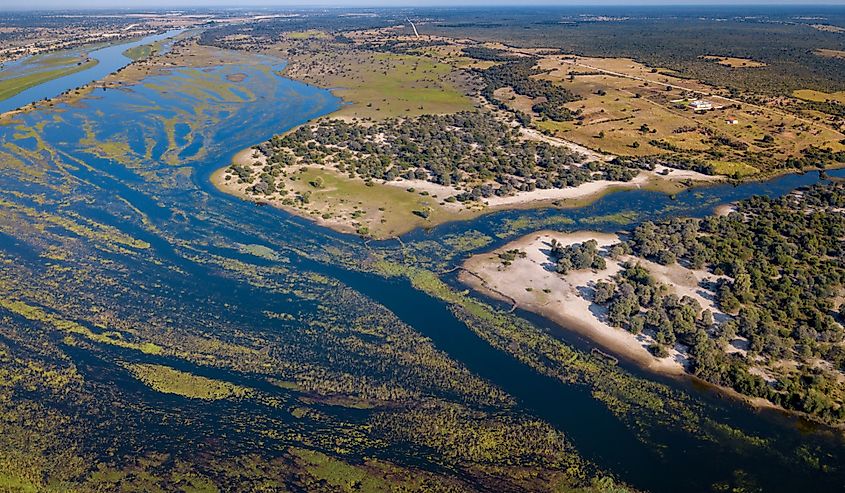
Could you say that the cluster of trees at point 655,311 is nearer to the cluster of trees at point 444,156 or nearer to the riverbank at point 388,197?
the riverbank at point 388,197

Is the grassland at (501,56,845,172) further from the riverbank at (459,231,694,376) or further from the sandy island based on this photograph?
the riverbank at (459,231,694,376)

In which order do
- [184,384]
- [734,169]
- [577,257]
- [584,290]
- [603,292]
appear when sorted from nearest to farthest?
[184,384] → [603,292] → [584,290] → [577,257] → [734,169]

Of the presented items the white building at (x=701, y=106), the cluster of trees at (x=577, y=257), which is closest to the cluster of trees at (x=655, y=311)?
the cluster of trees at (x=577, y=257)

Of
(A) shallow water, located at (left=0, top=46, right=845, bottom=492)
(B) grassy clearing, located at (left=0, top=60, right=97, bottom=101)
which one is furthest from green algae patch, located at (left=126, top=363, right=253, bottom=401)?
(B) grassy clearing, located at (left=0, top=60, right=97, bottom=101)

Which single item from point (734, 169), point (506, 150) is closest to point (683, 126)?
point (734, 169)

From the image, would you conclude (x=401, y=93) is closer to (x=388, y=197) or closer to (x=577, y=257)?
(x=388, y=197)

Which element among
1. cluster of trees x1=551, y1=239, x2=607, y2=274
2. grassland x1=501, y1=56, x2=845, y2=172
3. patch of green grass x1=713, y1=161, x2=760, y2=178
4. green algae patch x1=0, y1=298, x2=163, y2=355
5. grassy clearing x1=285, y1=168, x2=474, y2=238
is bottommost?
green algae patch x1=0, y1=298, x2=163, y2=355

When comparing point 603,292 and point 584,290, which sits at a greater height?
point 603,292
